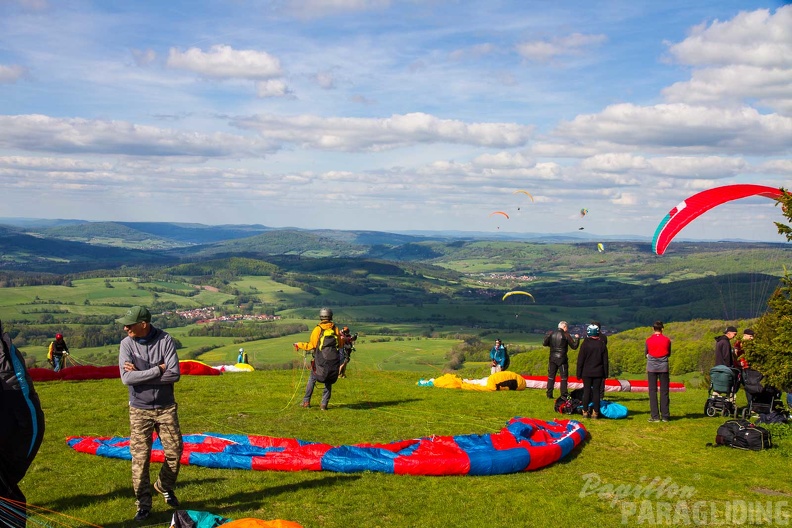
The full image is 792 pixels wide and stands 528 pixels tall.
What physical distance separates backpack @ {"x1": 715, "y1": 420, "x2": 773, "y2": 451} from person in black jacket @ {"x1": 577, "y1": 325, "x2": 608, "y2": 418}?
2994 millimetres

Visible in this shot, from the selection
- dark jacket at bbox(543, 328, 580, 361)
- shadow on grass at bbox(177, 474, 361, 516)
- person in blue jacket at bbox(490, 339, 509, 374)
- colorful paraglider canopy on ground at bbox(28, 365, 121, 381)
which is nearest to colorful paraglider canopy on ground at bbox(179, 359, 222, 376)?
colorful paraglider canopy on ground at bbox(28, 365, 121, 381)

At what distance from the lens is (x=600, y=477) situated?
1023cm

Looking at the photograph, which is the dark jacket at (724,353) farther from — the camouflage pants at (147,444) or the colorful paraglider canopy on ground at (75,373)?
the colorful paraglider canopy on ground at (75,373)

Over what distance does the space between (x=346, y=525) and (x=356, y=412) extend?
737cm

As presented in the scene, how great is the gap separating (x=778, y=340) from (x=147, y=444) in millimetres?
11997

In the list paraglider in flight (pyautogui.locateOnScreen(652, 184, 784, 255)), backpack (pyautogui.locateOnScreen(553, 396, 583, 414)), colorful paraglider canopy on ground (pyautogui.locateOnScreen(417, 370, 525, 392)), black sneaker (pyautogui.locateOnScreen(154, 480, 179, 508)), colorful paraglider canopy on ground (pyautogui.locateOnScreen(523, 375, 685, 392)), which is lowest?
colorful paraglider canopy on ground (pyautogui.locateOnScreen(523, 375, 685, 392))

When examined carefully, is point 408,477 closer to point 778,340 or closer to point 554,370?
point 778,340

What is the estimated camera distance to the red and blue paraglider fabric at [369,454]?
32.6 ft

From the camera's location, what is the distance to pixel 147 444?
8.00m

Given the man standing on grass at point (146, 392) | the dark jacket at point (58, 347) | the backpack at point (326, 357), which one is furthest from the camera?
→ the dark jacket at point (58, 347)

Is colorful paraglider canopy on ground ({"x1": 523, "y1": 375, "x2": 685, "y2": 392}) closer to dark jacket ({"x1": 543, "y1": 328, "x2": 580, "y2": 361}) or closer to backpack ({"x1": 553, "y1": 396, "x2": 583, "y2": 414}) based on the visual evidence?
dark jacket ({"x1": 543, "y1": 328, "x2": 580, "y2": 361})

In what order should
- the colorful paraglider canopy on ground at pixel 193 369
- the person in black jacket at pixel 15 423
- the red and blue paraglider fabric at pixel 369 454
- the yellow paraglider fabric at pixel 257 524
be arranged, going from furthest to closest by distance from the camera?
the colorful paraglider canopy on ground at pixel 193 369, the red and blue paraglider fabric at pixel 369 454, the person in black jacket at pixel 15 423, the yellow paraglider fabric at pixel 257 524

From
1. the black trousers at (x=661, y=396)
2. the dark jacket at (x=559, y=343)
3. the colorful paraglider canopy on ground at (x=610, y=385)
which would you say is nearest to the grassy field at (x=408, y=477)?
the black trousers at (x=661, y=396)

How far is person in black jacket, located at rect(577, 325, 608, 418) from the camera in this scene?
15099 mm
